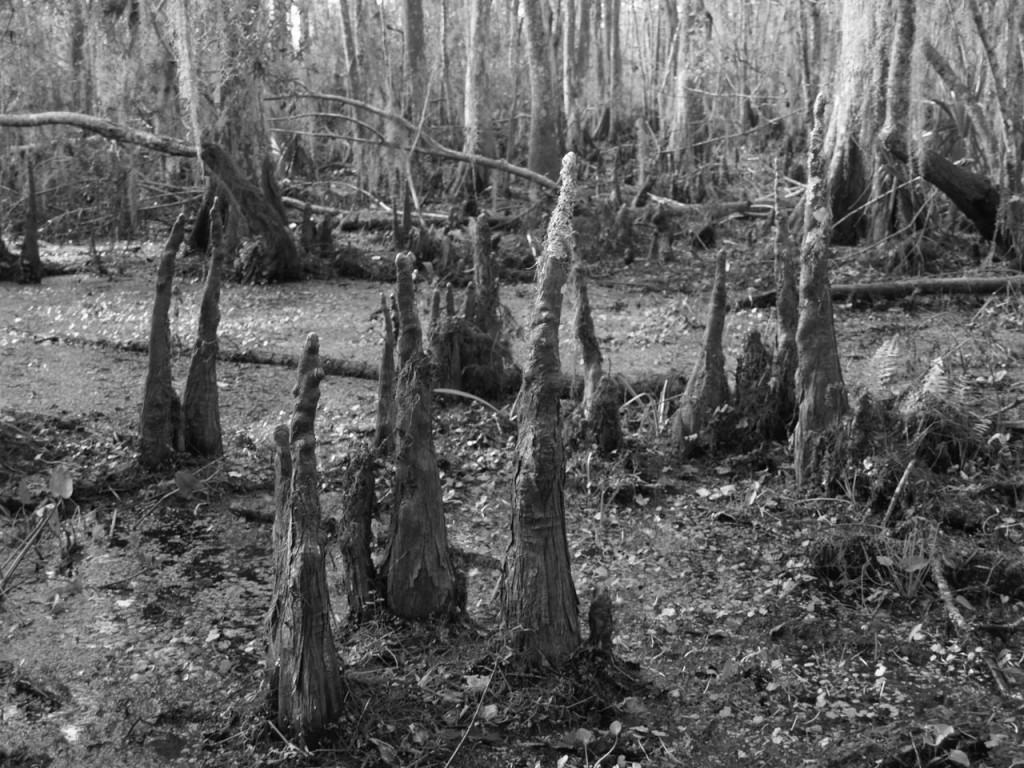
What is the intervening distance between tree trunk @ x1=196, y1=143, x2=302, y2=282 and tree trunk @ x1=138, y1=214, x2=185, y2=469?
16.0 feet

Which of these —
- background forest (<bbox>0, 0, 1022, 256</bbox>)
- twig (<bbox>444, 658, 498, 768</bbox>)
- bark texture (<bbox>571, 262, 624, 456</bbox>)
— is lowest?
twig (<bbox>444, 658, 498, 768</bbox>)

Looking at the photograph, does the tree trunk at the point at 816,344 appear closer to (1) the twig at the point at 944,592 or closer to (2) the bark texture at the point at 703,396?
(2) the bark texture at the point at 703,396

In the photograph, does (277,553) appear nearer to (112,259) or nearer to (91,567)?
(91,567)

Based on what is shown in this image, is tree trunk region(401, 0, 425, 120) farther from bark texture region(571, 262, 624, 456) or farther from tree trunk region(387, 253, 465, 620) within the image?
tree trunk region(387, 253, 465, 620)

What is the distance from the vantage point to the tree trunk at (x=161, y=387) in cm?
582

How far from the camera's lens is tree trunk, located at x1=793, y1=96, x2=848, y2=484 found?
18.9 ft

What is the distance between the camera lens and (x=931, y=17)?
12.0 meters

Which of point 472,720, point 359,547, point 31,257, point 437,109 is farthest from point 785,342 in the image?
point 437,109

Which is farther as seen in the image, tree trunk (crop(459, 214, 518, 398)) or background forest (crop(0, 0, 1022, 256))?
background forest (crop(0, 0, 1022, 256))

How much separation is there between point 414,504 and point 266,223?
7.42m

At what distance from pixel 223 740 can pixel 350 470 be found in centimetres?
116

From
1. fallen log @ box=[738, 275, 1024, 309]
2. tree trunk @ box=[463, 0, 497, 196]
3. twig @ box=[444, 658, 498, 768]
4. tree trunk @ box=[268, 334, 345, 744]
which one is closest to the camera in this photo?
tree trunk @ box=[268, 334, 345, 744]

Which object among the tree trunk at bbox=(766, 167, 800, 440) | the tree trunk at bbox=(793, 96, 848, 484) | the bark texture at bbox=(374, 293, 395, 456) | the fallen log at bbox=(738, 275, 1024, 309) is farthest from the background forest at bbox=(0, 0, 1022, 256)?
the bark texture at bbox=(374, 293, 395, 456)

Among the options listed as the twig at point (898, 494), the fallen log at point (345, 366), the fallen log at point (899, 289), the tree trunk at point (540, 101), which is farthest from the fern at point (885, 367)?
the tree trunk at point (540, 101)
